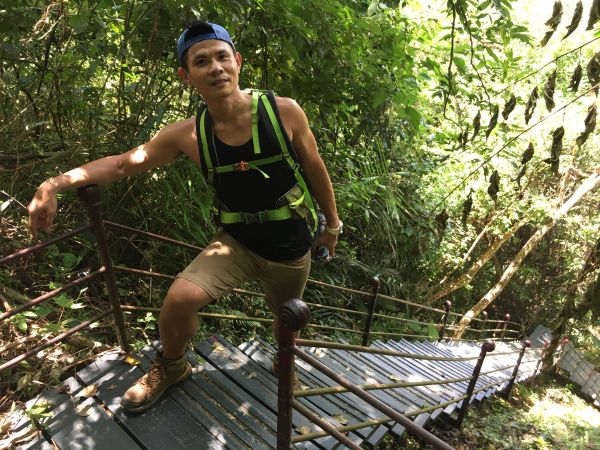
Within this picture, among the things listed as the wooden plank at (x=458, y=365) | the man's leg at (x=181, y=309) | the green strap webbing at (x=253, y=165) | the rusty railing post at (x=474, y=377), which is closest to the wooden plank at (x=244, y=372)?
the man's leg at (x=181, y=309)

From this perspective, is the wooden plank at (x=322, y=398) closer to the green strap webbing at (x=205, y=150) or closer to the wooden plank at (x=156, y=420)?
the wooden plank at (x=156, y=420)

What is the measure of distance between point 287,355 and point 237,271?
0.81m

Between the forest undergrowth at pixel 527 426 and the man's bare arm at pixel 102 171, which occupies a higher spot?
the man's bare arm at pixel 102 171

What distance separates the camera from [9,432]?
6.72 ft

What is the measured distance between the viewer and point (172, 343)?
2.27 meters

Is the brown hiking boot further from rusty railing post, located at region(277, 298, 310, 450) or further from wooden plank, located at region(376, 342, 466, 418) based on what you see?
wooden plank, located at region(376, 342, 466, 418)

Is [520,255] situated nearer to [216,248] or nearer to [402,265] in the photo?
[402,265]

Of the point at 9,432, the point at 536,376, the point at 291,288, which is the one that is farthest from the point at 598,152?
the point at 9,432

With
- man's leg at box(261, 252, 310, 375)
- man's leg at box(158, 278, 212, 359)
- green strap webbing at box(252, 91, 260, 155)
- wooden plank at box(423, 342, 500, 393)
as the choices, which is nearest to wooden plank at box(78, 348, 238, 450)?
man's leg at box(158, 278, 212, 359)

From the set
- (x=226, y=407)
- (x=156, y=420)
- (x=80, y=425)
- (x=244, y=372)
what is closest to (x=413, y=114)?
(x=244, y=372)

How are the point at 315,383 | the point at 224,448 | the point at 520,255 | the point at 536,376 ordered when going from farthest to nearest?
1. the point at 520,255
2. the point at 536,376
3. the point at 315,383
4. the point at 224,448

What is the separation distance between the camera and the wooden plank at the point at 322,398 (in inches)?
114

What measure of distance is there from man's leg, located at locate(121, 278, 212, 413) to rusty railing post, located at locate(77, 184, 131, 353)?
1.36ft

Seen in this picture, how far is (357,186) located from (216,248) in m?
3.94
